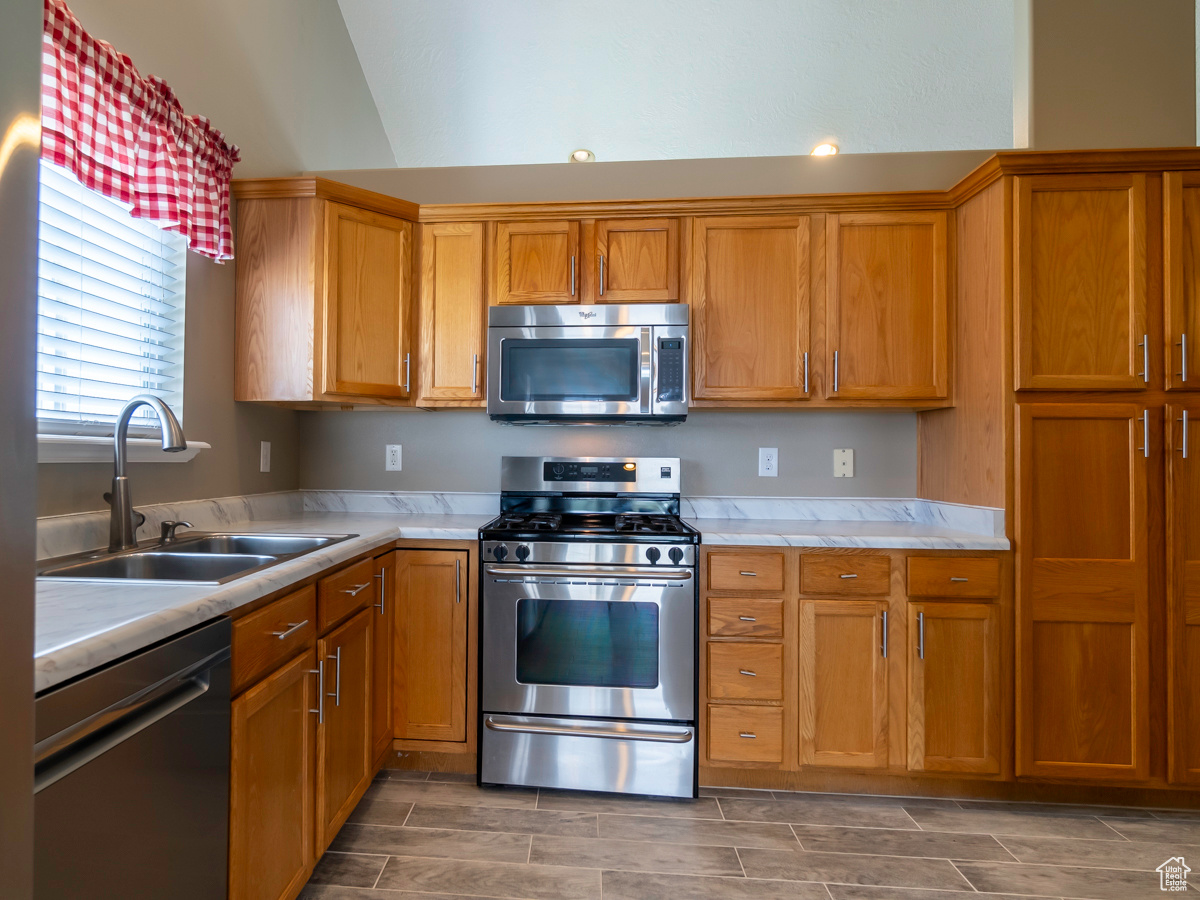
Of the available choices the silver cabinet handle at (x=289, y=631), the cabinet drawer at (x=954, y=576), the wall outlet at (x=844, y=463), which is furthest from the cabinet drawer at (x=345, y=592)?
the wall outlet at (x=844, y=463)

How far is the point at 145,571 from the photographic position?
5.00ft

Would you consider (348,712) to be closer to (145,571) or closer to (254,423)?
(145,571)

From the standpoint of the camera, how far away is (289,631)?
138 centimetres

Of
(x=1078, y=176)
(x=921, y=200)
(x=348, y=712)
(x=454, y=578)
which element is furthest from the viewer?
(x=921, y=200)

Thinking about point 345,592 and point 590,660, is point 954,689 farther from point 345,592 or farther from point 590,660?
point 345,592

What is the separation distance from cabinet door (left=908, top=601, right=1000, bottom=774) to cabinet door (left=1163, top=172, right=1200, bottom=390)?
0.97 metres

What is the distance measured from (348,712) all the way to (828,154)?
2.86m

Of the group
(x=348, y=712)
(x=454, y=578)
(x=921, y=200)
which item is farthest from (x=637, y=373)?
(x=348, y=712)

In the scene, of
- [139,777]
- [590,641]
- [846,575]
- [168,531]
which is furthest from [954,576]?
[168,531]

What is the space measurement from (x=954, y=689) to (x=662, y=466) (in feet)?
4.30

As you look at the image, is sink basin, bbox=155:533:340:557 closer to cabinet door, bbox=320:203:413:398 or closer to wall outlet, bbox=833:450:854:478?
cabinet door, bbox=320:203:413:398

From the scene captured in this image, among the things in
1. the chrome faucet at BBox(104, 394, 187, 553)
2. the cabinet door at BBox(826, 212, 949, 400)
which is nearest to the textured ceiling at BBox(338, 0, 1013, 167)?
the cabinet door at BBox(826, 212, 949, 400)

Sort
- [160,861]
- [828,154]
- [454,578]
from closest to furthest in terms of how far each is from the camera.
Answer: [160,861]
[454,578]
[828,154]

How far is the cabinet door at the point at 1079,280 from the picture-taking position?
6.46ft
